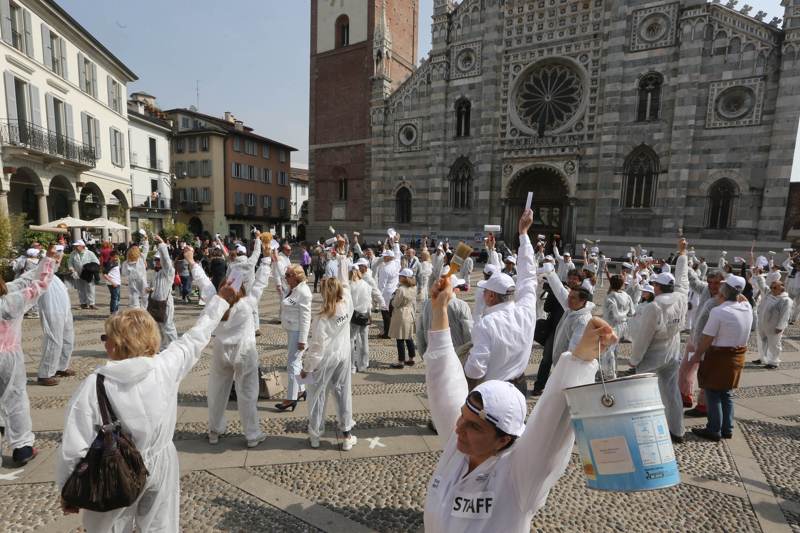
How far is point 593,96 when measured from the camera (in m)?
23.4

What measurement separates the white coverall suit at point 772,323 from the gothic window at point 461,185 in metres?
19.7

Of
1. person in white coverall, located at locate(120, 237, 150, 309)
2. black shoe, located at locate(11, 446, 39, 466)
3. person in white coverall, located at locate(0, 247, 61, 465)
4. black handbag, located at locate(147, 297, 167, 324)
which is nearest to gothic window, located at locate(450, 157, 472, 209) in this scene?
person in white coverall, located at locate(120, 237, 150, 309)

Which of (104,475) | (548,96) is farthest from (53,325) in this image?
(548,96)

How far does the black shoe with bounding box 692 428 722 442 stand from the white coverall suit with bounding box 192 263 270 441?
559cm

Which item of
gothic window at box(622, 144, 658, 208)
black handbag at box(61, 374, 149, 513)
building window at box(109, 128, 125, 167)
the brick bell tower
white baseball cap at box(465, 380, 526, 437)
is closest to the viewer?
white baseball cap at box(465, 380, 526, 437)

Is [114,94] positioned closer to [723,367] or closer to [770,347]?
[723,367]

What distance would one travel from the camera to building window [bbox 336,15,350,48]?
3209 centimetres

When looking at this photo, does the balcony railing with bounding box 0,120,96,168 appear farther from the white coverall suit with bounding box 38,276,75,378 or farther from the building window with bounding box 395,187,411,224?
the building window with bounding box 395,187,411,224

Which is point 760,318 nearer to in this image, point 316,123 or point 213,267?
point 213,267

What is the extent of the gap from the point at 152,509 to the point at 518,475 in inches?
97.0

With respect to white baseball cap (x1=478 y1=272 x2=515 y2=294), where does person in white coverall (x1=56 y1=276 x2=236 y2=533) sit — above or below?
below

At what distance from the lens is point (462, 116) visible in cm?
2720

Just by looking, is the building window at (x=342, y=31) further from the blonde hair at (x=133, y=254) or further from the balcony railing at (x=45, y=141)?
the blonde hair at (x=133, y=254)

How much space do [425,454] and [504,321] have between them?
2156 mm
